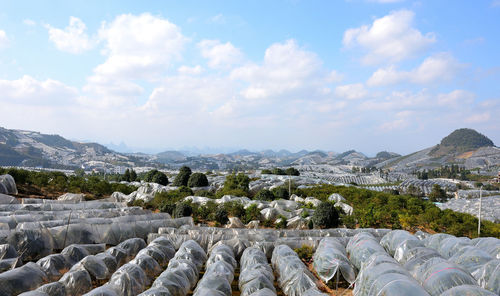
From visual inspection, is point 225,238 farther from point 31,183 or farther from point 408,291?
point 31,183

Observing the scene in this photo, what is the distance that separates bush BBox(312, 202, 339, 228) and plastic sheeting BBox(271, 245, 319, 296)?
6101mm

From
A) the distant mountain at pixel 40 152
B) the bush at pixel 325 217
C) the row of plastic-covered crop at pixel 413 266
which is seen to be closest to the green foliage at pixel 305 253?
the row of plastic-covered crop at pixel 413 266

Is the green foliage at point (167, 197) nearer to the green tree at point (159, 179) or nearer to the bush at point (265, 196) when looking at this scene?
the bush at point (265, 196)

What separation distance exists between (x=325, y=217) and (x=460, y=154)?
563 feet

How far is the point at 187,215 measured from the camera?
19.0 m

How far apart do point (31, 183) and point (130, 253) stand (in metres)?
20.5

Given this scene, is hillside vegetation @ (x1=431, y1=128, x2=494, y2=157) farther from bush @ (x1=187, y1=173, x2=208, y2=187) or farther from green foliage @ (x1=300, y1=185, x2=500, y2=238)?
bush @ (x1=187, y1=173, x2=208, y2=187)

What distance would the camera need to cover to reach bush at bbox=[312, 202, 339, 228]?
17.2 m

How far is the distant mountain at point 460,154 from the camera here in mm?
132000

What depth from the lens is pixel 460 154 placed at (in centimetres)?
15325

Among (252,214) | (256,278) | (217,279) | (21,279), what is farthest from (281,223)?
(21,279)

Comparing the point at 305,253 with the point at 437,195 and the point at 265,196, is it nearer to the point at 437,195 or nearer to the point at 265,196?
the point at 265,196

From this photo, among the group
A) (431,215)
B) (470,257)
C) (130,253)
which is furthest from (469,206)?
(130,253)

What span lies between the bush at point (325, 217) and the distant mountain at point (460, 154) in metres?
138
